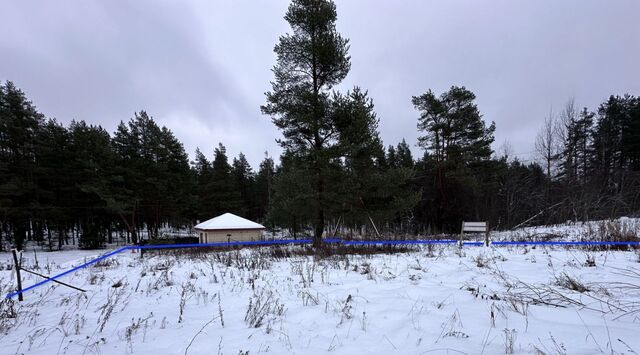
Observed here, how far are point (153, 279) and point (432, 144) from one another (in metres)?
24.0

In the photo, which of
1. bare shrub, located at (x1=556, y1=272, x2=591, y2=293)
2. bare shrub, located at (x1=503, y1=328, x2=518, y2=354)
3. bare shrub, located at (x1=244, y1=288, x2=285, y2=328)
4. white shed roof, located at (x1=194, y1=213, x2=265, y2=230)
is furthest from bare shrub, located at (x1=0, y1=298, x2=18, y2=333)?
white shed roof, located at (x1=194, y1=213, x2=265, y2=230)

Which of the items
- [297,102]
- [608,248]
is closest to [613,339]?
[608,248]

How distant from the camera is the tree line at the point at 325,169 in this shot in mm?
13484

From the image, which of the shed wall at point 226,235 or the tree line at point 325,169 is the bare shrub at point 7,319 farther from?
the shed wall at point 226,235

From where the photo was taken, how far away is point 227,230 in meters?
27.1

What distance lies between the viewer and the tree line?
13484mm

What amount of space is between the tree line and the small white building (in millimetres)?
4758

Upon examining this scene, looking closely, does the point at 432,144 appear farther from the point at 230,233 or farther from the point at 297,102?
the point at 230,233

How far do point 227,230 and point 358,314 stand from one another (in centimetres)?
2553

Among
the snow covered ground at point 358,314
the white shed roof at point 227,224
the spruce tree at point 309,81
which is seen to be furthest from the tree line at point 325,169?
the snow covered ground at point 358,314

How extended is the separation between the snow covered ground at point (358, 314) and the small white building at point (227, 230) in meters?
21.6

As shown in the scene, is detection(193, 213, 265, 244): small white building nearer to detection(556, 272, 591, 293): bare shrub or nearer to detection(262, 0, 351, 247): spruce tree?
detection(262, 0, 351, 247): spruce tree

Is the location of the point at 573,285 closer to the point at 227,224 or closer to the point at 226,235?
the point at 226,235

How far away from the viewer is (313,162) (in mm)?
13586
